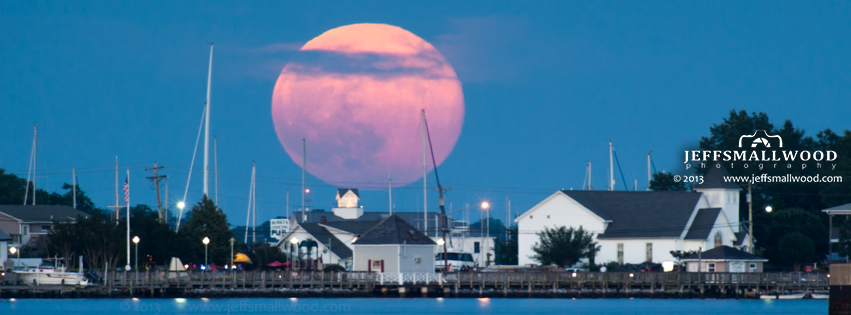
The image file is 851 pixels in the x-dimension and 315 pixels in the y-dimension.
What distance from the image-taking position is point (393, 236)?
73000 mm

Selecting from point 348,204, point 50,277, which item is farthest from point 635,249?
point 348,204

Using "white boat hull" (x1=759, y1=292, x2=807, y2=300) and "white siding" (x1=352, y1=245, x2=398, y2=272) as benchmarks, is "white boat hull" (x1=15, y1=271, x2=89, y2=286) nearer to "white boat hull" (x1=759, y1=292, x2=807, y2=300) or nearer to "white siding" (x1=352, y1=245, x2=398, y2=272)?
"white siding" (x1=352, y1=245, x2=398, y2=272)

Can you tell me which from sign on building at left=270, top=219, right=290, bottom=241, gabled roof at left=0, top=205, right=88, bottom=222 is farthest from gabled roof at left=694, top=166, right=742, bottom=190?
sign on building at left=270, top=219, right=290, bottom=241

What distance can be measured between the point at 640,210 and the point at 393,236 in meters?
25.2

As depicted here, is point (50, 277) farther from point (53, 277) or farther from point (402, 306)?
point (402, 306)

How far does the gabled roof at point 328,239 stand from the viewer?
100 metres

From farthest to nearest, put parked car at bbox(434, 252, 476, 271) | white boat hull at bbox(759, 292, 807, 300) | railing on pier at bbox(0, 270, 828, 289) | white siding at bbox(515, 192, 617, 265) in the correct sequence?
parked car at bbox(434, 252, 476, 271)
white siding at bbox(515, 192, 617, 265)
white boat hull at bbox(759, 292, 807, 300)
railing on pier at bbox(0, 270, 828, 289)

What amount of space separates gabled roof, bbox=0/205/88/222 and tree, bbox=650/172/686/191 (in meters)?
54.1

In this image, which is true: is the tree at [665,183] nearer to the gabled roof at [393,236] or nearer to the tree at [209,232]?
the gabled roof at [393,236]

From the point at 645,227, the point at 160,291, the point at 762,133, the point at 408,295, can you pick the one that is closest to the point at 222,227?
the point at 160,291

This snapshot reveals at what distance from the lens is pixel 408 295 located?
71.3m

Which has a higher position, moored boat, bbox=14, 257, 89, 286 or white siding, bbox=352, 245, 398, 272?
white siding, bbox=352, 245, 398, 272

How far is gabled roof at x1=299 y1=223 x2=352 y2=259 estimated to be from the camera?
100 meters

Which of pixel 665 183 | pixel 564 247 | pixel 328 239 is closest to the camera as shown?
pixel 564 247
